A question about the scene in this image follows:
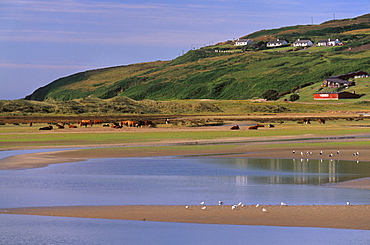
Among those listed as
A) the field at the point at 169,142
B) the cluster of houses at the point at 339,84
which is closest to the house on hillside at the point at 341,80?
the cluster of houses at the point at 339,84

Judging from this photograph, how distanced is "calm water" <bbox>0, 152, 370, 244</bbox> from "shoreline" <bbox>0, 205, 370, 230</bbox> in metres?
0.52

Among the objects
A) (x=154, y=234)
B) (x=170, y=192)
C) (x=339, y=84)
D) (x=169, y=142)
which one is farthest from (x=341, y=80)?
(x=154, y=234)

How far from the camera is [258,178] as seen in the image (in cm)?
2234

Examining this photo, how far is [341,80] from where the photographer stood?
14625 cm

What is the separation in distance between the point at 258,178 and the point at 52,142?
22.5 metres

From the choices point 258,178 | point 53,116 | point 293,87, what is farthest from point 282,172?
point 293,87

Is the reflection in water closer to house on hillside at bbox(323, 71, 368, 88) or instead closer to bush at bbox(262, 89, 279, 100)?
house on hillside at bbox(323, 71, 368, 88)

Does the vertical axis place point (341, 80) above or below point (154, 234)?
above

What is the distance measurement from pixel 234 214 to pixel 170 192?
13.9ft

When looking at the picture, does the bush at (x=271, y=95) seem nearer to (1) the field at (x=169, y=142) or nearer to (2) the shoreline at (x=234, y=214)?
(1) the field at (x=169, y=142)

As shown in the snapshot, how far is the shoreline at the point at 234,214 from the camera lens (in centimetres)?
1412

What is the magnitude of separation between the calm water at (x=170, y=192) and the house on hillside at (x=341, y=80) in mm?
119040

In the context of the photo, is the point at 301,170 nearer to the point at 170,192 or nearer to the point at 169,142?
the point at 170,192

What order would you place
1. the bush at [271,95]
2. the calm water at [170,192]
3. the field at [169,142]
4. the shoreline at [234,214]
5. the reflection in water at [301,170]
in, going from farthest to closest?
the bush at [271,95] < the field at [169,142] < the reflection in water at [301,170] < the shoreline at [234,214] < the calm water at [170,192]
